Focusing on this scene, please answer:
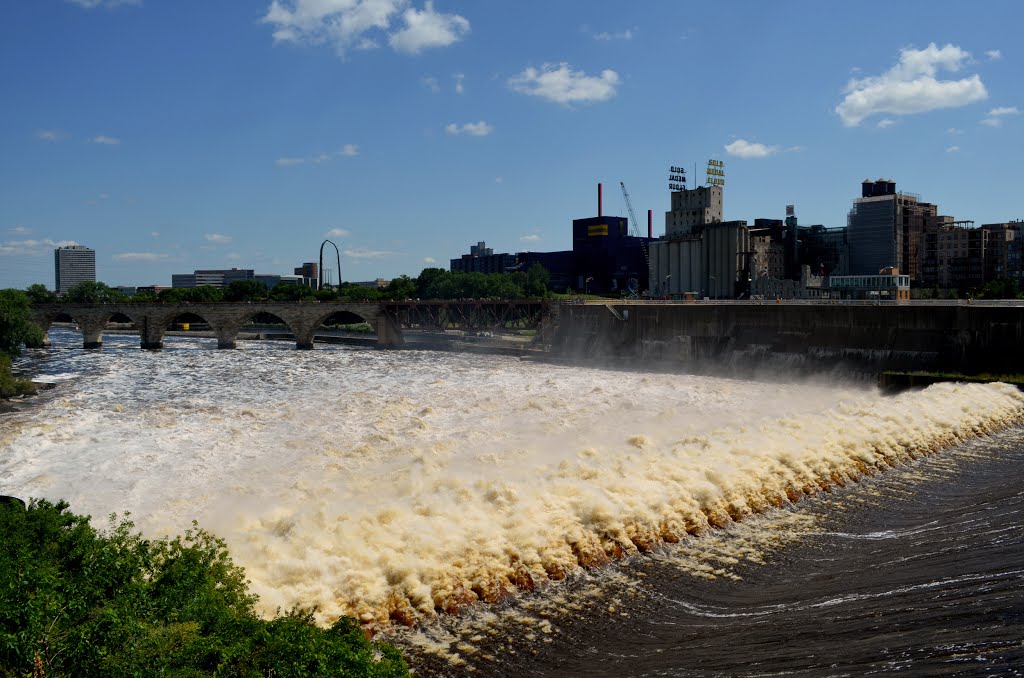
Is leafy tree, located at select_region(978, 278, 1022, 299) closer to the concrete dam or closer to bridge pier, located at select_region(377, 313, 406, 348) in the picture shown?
the concrete dam

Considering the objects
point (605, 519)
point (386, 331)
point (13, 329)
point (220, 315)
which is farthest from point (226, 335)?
point (605, 519)

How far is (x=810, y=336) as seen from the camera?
77.7 meters

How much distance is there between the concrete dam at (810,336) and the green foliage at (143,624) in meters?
65.0

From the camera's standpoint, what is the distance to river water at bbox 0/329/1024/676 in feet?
58.4

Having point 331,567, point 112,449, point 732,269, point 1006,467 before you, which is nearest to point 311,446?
point 112,449

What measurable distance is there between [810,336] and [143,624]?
7442 cm

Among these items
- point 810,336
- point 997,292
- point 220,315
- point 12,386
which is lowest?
point 12,386

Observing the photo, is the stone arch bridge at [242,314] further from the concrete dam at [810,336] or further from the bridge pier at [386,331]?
the concrete dam at [810,336]

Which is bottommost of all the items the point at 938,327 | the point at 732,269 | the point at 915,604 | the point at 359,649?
the point at 915,604

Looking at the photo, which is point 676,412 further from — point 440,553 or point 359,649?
point 359,649

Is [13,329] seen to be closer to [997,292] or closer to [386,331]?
[386,331]

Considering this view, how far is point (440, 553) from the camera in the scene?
21.3m

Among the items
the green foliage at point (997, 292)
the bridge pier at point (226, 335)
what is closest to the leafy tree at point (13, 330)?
the bridge pier at point (226, 335)

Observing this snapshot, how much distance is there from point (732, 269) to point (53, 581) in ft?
644
